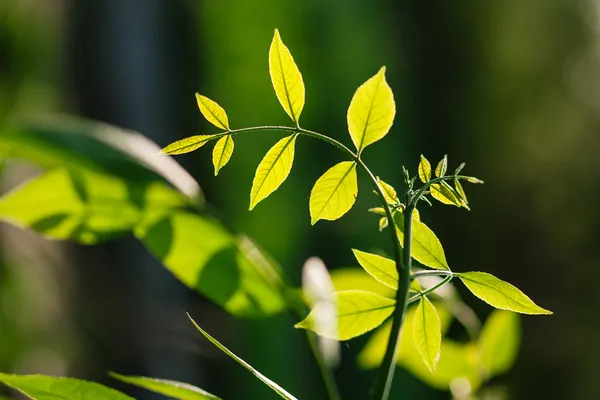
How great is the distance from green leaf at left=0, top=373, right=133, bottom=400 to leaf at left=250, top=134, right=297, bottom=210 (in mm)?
51

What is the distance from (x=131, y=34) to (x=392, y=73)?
4.32 feet

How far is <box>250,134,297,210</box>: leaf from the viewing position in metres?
0.13

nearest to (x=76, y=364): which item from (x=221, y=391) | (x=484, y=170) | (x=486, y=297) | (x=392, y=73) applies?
(x=221, y=391)

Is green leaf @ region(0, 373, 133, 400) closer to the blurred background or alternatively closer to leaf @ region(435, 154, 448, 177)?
leaf @ region(435, 154, 448, 177)

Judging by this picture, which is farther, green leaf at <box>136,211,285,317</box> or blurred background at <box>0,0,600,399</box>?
blurred background at <box>0,0,600,399</box>

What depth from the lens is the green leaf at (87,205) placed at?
0.24 meters

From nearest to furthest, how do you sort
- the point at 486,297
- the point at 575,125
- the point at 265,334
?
the point at 486,297 < the point at 575,125 < the point at 265,334

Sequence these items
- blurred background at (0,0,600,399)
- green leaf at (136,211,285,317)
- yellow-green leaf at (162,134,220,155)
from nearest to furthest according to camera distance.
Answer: yellow-green leaf at (162,134,220,155)
green leaf at (136,211,285,317)
blurred background at (0,0,600,399)

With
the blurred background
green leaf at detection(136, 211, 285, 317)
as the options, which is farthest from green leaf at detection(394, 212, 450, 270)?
the blurred background

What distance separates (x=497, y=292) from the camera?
13 centimetres

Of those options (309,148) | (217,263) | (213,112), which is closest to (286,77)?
(213,112)

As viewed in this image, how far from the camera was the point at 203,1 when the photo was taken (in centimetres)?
366

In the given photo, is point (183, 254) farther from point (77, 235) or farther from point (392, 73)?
point (392, 73)

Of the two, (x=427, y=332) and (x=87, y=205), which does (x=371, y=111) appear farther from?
(x=87, y=205)
